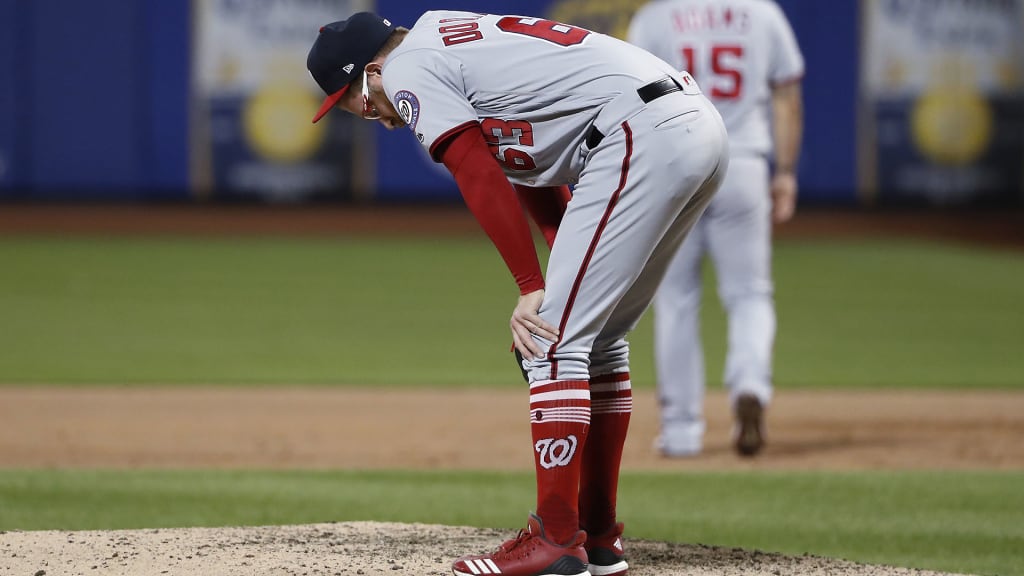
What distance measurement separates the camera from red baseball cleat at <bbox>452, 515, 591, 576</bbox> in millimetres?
3152

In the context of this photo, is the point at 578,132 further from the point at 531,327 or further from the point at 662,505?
the point at 662,505

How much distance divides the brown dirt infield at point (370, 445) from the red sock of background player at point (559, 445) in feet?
1.03

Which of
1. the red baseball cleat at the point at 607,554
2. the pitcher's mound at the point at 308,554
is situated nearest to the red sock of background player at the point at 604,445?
the red baseball cleat at the point at 607,554

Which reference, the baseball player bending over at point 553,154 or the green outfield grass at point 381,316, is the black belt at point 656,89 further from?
the green outfield grass at point 381,316

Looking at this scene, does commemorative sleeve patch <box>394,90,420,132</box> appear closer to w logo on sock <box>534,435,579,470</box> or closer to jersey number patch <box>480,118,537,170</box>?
jersey number patch <box>480,118,537,170</box>

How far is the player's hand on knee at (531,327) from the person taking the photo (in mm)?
3096

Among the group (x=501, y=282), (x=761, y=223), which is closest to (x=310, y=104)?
(x=501, y=282)

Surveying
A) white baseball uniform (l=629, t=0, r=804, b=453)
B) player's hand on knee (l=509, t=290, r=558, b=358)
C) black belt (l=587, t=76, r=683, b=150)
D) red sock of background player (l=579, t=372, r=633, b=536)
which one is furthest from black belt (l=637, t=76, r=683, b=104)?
white baseball uniform (l=629, t=0, r=804, b=453)

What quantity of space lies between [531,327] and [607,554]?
654 mm

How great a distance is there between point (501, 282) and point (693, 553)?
10186mm

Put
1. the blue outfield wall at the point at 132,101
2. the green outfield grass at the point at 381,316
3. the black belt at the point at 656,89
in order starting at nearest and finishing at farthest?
the black belt at the point at 656,89 → the green outfield grass at the point at 381,316 → the blue outfield wall at the point at 132,101

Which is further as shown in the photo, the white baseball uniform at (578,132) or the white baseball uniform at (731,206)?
the white baseball uniform at (731,206)

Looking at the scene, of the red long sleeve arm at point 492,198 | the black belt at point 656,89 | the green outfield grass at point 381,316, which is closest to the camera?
the red long sleeve arm at point 492,198

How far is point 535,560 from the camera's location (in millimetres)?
3152
